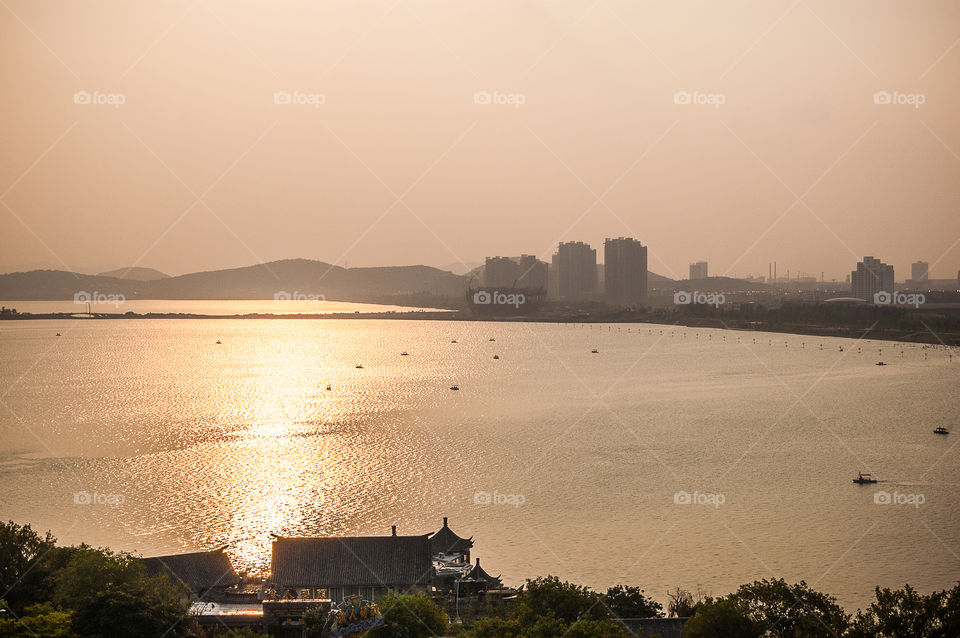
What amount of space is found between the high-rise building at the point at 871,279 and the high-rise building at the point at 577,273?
3019cm

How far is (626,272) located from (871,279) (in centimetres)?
2558

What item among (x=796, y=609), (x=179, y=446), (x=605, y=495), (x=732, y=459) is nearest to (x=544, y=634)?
(x=796, y=609)

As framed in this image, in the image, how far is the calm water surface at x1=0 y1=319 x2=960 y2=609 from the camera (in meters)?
10.5

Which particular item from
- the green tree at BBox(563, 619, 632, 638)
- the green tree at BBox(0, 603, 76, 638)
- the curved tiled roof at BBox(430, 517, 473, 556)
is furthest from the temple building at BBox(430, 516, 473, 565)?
the green tree at BBox(0, 603, 76, 638)

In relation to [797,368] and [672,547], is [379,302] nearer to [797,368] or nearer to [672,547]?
[797,368]

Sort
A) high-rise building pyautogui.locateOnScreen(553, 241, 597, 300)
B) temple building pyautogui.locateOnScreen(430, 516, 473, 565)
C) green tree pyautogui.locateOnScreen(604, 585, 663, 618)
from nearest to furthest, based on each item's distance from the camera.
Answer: green tree pyautogui.locateOnScreen(604, 585, 663, 618)
temple building pyautogui.locateOnScreen(430, 516, 473, 565)
high-rise building pyautogui.locateOnScreen(553, 241, 597, 300)

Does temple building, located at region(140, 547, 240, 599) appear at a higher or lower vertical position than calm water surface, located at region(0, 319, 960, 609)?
lower

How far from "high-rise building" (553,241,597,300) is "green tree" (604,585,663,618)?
9369 centimetres

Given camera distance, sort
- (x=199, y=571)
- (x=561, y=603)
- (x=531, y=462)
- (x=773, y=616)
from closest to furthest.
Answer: (x=773, y=616) < (x=561, y=603) < (x=199, y=571) < (x=531, y=462)

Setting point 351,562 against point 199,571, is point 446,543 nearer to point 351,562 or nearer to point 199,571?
point 351,562

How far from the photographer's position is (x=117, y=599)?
20.3ft

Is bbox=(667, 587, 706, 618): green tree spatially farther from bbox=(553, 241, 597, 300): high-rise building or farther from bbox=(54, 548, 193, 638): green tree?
bbox=(553, 241, 597, 300): high-rise building

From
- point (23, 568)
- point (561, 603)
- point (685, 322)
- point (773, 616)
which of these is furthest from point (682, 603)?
point (685, 322)

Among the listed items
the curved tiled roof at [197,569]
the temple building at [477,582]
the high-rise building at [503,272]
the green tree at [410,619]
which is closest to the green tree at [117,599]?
the curved tiled roof at [197,569]
